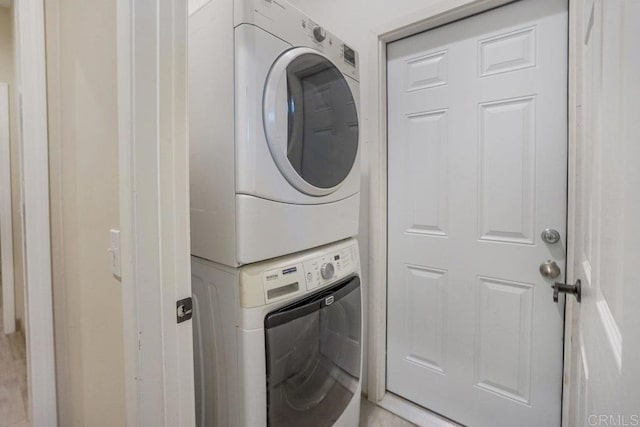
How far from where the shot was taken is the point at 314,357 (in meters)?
1.00

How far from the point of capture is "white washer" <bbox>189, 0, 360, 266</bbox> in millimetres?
818

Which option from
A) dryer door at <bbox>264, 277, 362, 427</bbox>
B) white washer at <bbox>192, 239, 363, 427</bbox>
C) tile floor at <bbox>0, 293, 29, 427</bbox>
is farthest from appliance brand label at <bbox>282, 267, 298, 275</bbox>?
tile floor at <bbox>0, 293, 29, 427</bbox>

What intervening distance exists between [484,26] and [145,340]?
5.61 ft

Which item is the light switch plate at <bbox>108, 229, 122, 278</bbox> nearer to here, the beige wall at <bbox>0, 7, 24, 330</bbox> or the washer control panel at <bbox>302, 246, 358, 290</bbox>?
the washer control panel at <bbox>302, 246, 358, 290</bbox>

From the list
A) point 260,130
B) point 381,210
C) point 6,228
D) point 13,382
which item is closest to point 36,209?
point 260,130

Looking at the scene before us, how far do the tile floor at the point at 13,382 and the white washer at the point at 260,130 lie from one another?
1.58 meters

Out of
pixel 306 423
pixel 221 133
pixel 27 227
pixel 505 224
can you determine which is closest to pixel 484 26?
pixel 505 224

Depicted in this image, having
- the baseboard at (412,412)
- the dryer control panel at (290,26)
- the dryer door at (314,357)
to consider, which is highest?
the dryer control panel at (290,26)

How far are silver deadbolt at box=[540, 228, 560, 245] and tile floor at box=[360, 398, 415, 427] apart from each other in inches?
43.4

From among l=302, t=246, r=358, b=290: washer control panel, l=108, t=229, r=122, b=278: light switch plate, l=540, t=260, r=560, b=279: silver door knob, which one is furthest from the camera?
l=540, t=260, r=560, b=279: silver door knob

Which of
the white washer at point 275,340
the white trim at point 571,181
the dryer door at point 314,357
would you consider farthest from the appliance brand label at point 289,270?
the white trim at point 571,181

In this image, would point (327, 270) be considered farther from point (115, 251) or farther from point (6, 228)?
point (6, 228)

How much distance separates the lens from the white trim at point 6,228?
2.52 meters

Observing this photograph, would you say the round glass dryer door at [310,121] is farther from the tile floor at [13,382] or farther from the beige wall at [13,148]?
the beige wall at [13,148]
